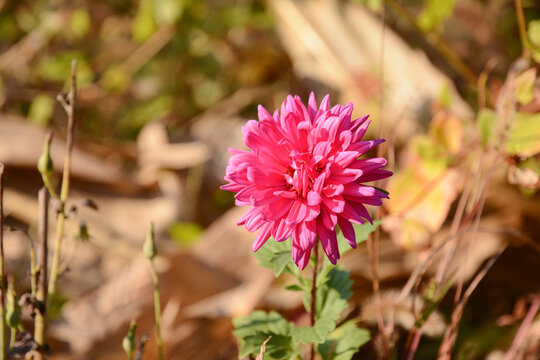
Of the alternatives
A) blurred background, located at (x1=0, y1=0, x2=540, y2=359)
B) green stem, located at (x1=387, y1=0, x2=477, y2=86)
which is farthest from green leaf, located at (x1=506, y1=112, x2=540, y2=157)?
green stem, located at (x1=387, y1=0, x2=477, y2=86)

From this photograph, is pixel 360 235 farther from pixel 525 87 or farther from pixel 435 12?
pixel 435 12

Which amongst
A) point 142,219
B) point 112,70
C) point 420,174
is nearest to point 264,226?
point 420,174

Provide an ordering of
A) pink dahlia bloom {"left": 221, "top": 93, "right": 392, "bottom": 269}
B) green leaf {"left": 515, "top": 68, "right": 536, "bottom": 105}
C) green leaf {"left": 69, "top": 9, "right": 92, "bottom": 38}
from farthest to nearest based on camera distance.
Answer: green leaf {"left": 69, "top": 9, "right": 92, "bottom": 38} < green leaf {"left": 515, "top": 68, "right": 536, "bottom": 105} < pink dahlia bloom {"left": 221, "top": 93, "right": 392, "bottom": 269}

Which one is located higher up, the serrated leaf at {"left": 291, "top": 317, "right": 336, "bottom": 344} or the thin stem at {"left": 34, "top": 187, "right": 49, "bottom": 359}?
the thin stem at {"left": 34, "top": 187, "right": 49, "bottom": 359}

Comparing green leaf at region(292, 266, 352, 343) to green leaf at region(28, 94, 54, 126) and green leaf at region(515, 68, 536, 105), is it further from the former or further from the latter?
green leaf at region(28, 94, 54, 126)

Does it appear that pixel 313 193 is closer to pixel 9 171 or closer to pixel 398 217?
pixel 398 217

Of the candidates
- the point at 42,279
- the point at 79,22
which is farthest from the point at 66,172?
the point at 79,22
